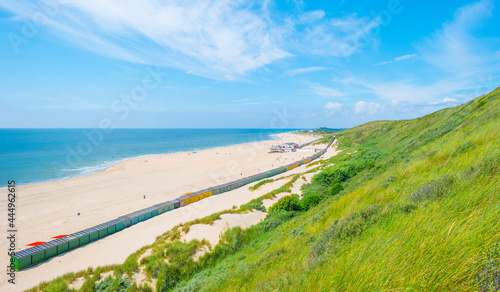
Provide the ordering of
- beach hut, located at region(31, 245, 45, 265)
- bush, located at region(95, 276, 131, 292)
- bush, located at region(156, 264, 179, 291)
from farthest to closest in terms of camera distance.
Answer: beach hut, located at region(31, 245, 45, 265) < bush, located at region(156, 264, 179, 291) < bush, located at region(95, 276, 131, 292)

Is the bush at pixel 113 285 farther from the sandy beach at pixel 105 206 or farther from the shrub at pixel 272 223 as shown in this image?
the shrub at pixel 272 223

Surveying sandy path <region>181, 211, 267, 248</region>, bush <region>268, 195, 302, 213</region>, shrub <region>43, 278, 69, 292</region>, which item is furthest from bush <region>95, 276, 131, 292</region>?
bush <region>268, 195, 302, 213</region>

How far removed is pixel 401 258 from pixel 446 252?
52cm

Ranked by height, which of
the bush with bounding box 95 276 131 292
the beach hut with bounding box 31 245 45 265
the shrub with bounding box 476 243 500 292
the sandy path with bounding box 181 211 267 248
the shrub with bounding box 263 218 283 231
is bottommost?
the beach hut with bounding box 31 245 45 265

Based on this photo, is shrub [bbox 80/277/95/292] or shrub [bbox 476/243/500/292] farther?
shrub [bbox 80/277/95/292]

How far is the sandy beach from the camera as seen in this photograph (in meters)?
14.3

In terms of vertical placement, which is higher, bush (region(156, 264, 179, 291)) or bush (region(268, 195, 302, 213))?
bush (region(268, 195, 302, 213))

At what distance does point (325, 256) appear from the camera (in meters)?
4.44

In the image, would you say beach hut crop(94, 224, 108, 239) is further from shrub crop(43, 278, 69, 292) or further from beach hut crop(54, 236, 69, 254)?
shrub crop(43, 278, 69, 292)

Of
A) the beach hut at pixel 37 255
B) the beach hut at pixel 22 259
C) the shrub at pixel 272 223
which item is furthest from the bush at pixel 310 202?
the beach hut at pixel 22 259

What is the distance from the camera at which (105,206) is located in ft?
85.6

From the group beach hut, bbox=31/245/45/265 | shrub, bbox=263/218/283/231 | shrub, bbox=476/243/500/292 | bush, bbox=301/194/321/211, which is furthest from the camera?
bush, bbox=301/194/321/211

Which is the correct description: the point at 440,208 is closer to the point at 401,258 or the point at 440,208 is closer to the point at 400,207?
the point at 400,207

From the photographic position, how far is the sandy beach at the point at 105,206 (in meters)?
14.3
